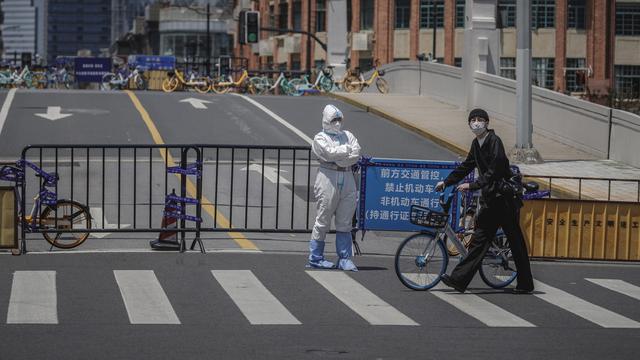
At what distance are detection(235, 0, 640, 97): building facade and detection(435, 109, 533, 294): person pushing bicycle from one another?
64.1 m

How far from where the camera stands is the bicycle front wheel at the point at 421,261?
1325 cm

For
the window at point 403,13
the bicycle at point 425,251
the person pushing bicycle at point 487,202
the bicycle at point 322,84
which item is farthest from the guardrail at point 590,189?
the window at point 403,13

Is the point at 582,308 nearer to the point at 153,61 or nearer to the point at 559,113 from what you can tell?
the point at 559,113

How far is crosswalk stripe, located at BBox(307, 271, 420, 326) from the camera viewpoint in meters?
11.5

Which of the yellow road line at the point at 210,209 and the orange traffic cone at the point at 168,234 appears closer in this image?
the orange traffic cone at the point at 168,234

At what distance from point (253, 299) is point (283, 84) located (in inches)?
1425

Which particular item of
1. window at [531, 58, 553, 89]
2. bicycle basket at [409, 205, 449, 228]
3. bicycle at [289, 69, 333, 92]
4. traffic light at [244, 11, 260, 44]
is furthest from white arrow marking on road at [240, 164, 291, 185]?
window at [531, 58, 553, 89]

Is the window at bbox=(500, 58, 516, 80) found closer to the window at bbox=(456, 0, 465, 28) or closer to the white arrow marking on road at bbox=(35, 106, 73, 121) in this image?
the window at bbox=(456, 0, 465, 28)

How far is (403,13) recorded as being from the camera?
279 feet

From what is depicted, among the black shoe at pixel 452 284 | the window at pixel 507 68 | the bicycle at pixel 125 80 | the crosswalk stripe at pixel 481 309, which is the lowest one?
the crosswalk stripe at pixel 481 309

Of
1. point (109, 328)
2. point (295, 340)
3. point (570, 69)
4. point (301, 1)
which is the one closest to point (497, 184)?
point (295, 340)

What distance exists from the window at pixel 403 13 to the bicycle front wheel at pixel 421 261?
72465 millimetres

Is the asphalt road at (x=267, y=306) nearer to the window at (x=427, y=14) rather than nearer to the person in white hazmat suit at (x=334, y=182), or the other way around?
Result: the person in white hazmat suit at (x=334, y=182)

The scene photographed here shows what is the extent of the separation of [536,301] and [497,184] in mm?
1292
